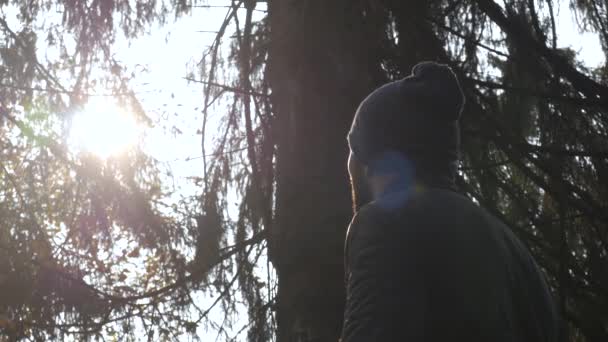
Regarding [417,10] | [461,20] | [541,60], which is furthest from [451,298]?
[461,20]

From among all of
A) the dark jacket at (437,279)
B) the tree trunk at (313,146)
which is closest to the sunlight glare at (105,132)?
the tree trunk at (313,146)

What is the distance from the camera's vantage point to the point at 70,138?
238 inches

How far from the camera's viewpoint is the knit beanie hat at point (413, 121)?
5.57 ft

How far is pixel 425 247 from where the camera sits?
150 cm

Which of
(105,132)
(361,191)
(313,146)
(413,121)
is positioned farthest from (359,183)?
(105,132)

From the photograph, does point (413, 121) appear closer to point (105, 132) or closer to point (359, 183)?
point (359, 183)

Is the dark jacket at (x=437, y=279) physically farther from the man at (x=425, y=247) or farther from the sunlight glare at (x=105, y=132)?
the sunlight glare at (x=105, y=132)

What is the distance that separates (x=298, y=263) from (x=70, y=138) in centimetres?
341

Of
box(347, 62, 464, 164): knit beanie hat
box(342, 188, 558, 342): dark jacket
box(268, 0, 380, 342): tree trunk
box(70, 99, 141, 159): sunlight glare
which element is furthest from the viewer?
box(70, 99, 141, 159): sunlight glare

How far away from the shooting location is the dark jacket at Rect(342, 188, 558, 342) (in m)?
1.46

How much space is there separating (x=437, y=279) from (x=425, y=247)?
6cm

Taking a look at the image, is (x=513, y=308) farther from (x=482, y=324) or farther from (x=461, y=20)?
(x=461, y=20)

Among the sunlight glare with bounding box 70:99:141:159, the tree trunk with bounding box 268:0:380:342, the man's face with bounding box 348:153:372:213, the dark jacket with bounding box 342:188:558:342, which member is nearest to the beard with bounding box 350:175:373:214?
the man's face with bounding box 348:153:372:213

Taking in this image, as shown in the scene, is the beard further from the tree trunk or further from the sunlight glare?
the sunlight glare
